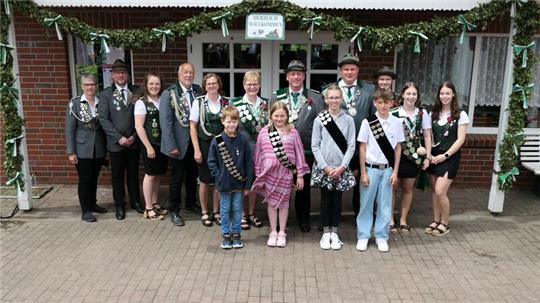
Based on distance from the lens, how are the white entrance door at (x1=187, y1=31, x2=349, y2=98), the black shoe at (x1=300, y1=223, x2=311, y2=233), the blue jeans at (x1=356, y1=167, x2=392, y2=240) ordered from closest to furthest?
the blue jeans at (x1=356, y1=167, x2=392, y2=240) < the black shoe at (x1=300, y1=223, x2=311, y2=233) < the white entrance door at (x1=187, y1=31, x2=349, y2=98)

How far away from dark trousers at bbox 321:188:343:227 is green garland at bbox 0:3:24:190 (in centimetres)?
341

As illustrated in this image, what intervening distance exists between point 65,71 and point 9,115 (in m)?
1.29

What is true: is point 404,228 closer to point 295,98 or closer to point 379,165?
point 379,165

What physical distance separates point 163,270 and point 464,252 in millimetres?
2842

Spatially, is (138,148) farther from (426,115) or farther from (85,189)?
(426,115)

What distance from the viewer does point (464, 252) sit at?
4.65 metres

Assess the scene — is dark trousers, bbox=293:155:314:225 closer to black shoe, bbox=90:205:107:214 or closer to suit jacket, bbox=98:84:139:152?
suit jacket, bbox=98:84:139:152

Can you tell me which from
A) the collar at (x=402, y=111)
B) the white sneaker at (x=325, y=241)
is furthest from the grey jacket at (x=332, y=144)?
the white sneaker at (x=325, y=241)

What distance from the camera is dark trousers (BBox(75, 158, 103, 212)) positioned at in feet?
17.4

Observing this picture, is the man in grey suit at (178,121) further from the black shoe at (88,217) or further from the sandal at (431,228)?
the sandal at (431,228)

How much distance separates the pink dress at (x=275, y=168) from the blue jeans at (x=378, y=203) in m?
0.63

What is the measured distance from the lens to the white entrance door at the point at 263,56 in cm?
638

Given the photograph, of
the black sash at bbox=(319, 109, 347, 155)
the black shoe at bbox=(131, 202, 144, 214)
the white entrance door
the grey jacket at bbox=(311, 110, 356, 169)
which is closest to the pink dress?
the grey jacket at bbox=(311, 110, 356, 169)

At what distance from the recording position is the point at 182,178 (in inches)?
209
